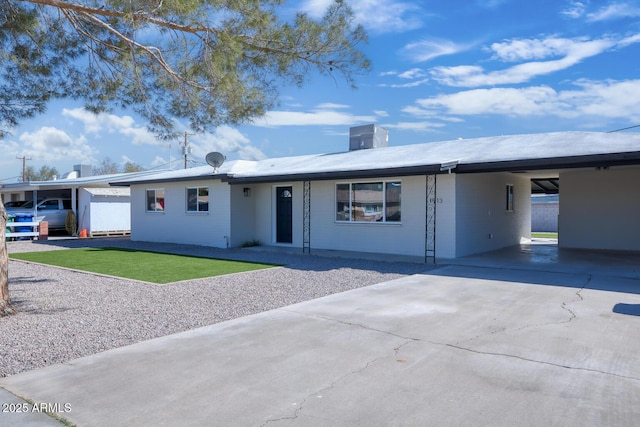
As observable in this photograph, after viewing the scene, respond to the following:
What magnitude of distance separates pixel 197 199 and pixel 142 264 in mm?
5938

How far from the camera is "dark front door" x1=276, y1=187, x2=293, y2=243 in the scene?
55.3ft

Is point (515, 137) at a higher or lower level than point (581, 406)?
higher

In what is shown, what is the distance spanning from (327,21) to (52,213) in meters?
23.1

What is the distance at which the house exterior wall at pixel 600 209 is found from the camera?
15.2 meters

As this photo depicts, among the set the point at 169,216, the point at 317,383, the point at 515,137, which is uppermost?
the point at 515,137

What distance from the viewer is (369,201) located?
48.2ft

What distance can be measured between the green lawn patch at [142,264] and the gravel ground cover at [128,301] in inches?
23.5

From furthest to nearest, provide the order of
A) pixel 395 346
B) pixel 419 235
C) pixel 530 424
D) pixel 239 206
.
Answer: pixel 239 206 → pixel 419 235 → pixel 395 346 → pixel 530 424

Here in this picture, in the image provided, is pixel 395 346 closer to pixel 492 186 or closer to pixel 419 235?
pixel 419 235

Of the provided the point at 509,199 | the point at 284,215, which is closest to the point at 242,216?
the point at 284,215

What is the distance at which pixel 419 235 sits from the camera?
44.7 ft

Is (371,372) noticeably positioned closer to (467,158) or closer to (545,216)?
(467,158)

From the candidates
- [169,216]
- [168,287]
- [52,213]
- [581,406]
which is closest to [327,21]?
[168,287]

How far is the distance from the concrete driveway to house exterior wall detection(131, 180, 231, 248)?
10.6 m
